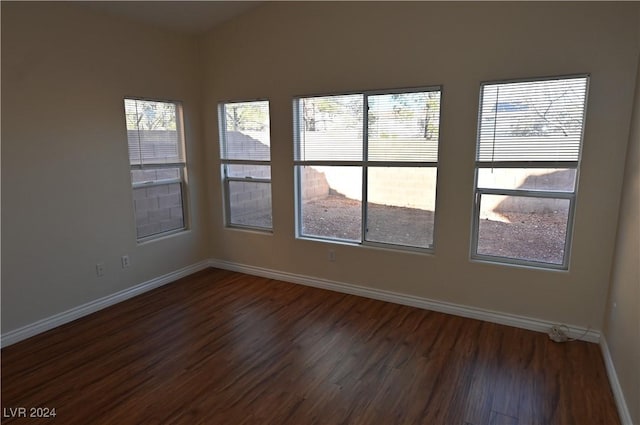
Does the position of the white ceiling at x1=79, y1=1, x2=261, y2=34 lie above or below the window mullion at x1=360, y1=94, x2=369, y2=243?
above

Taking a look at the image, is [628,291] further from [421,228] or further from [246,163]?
[246,163]

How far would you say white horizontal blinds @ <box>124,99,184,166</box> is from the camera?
392 cm

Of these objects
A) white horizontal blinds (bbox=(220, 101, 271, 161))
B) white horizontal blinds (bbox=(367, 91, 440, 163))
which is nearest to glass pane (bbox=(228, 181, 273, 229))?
white horizontal blinds (bbox=(220, 101, 271, 161))

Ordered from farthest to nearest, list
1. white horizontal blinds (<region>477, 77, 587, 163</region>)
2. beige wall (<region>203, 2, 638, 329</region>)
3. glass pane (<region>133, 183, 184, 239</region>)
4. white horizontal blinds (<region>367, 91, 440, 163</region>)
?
glass pane (<region>133, 183, 184, 239</region>) < white horizontal blinds (<region>367, 91, 440, 163</region>) < white horizontal blinds (<region>477, 77, 587, 163</region>) < beige wall (<region>203, 2, 638, 329</region>)

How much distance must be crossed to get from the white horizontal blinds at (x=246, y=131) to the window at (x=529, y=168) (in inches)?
90.5

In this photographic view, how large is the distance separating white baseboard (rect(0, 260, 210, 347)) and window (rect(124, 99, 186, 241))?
1.74ft

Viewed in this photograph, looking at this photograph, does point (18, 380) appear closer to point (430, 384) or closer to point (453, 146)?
point (430, 384)

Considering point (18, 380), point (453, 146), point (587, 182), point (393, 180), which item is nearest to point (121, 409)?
point (18, 380)

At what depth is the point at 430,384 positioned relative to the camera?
2.55 meters

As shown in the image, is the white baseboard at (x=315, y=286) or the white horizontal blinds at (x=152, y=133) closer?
the white baseboard at (x=315, y=286)

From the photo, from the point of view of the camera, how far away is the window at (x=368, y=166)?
139 inches

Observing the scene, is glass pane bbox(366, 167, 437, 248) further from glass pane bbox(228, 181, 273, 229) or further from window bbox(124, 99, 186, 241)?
window bbox(124, 99, 186, 241)

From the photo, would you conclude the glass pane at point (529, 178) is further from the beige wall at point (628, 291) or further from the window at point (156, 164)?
the window at point (156, 164)

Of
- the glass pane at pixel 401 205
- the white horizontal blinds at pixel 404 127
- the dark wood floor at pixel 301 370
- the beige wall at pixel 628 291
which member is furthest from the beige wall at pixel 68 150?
the beige wall at pixel 628 291
